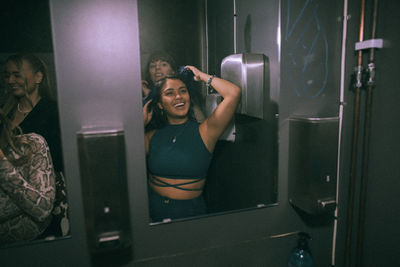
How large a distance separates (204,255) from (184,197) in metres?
0.32

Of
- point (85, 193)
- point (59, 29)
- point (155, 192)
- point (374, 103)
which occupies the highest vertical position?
point (59, 29)

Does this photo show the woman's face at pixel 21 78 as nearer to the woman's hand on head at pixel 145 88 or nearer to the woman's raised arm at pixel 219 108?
the woman's hand on head at pixel 145 88

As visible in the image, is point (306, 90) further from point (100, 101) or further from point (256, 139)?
point (100, 101)

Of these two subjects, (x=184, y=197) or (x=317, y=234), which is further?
(x=317, y=234)

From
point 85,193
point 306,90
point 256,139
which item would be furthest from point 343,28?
point 85,193

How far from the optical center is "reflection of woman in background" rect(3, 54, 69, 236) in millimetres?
915

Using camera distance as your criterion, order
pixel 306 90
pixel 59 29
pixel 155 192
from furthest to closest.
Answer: pixel 306 90, pixel 155 192, pixel 59 29

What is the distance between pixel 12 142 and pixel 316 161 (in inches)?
53.9

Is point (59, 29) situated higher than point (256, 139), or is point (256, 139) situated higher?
point (59, 29)

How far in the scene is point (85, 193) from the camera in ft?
3.00

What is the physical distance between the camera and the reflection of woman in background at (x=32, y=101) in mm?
915

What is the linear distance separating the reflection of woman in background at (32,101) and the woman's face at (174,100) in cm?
48

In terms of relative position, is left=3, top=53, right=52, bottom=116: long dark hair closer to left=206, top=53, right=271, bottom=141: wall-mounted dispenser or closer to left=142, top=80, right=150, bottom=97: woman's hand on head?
left=142, top=80, right=150, bottom=97: woman's hand on head

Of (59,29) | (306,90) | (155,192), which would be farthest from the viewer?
(306,90)
